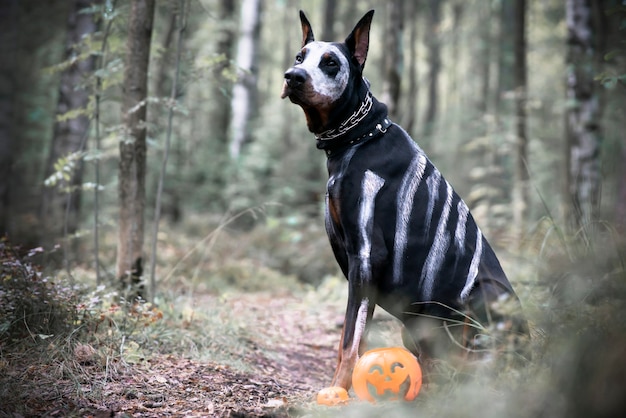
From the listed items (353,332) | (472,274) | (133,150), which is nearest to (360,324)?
(353,332)

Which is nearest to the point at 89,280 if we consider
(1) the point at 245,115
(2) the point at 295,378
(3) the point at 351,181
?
(2) the point at 295,378

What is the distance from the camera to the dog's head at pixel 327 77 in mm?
3305

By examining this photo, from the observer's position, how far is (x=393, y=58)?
934cm

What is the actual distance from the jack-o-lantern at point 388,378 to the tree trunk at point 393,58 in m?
6.60

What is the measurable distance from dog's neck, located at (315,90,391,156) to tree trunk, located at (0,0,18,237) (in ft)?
18.6

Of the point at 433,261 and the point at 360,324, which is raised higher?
the point at 433,261

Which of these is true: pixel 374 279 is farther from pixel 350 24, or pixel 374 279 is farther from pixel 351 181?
pixel 350 24

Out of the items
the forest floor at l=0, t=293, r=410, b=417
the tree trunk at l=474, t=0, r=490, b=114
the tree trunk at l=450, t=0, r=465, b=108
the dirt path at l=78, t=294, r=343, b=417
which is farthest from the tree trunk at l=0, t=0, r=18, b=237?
the tree trunk at l=474, t=0, r=490, b=114

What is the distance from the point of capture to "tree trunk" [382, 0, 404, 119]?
9242 millimetres

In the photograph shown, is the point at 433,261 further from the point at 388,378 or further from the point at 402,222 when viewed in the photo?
the point at 388,378

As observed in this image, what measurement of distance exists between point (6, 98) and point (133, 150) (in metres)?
3.76

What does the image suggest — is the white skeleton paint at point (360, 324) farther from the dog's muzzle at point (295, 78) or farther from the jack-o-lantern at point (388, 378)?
the dog's muzzle at point (295, 78)

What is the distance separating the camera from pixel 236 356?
4578 millimetres

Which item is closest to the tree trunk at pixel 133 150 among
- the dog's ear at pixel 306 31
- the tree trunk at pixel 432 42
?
the dog's ear at pixel 306 31
